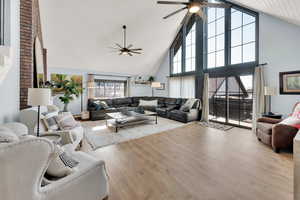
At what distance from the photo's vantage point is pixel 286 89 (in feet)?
11.6

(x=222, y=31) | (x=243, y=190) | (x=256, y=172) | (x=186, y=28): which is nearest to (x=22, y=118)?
(x=243, y=190)

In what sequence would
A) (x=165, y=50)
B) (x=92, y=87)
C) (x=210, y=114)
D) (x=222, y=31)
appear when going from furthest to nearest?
(x=165, y=50) → (x=92, y=87) → (x=210, y=114) → (x=222, y=31)

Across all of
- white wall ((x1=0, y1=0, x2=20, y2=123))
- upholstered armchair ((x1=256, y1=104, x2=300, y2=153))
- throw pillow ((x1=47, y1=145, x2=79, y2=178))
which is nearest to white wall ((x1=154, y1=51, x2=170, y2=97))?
upholstered armchair ((x1=256, y1=104, x2=300, y2=153))

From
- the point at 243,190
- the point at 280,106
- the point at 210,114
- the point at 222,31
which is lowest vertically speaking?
the point at 243,190

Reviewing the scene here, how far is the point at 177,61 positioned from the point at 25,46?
6147mm

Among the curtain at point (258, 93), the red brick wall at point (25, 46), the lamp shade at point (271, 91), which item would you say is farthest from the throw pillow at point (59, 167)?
the curtain at point (258, 93)

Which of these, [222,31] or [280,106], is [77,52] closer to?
[222,31]

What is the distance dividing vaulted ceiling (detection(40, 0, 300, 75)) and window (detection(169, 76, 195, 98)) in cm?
197

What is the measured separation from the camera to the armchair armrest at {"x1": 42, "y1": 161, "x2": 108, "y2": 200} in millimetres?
1079

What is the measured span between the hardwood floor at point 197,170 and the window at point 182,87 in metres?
3.31

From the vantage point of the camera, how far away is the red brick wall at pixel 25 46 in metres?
2.59

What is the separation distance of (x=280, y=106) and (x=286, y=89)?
488mm

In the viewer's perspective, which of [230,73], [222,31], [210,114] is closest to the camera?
[230,73]

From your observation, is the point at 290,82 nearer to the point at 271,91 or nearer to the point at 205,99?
the point at 271,91
